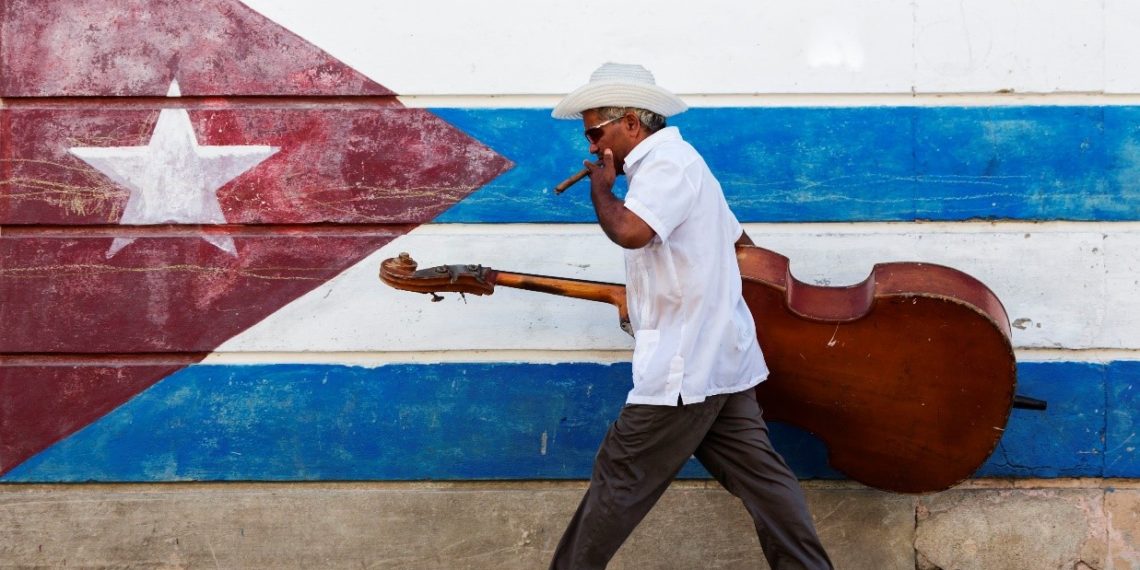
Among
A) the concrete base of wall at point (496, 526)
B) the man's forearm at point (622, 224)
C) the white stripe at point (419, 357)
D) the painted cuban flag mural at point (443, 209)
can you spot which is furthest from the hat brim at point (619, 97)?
the concrete base of wall at point (496, 526)

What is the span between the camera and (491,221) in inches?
156

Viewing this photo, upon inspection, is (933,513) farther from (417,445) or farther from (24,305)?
(24,305)

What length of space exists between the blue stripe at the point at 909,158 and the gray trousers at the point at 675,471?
3.13ft

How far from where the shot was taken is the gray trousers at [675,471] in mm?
3186

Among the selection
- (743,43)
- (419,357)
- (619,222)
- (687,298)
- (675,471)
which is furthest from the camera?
(419,357)

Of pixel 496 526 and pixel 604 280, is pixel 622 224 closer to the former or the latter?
pixel 604 280

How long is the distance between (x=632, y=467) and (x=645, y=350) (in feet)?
1.05

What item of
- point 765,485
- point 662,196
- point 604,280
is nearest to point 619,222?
point 662,196

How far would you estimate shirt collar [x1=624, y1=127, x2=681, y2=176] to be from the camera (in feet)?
10.3

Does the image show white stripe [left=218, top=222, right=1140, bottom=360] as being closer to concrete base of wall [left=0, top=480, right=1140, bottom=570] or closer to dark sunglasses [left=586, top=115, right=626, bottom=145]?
concrete base of wall [left=0, top=480, right=1140, bottom=570]

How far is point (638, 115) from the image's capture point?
10.5ft

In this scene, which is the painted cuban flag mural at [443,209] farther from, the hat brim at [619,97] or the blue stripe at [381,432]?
the hat brim at [619,97]

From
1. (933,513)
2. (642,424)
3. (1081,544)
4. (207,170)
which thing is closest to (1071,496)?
(1081,544)

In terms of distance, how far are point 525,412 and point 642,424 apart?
924 mm
